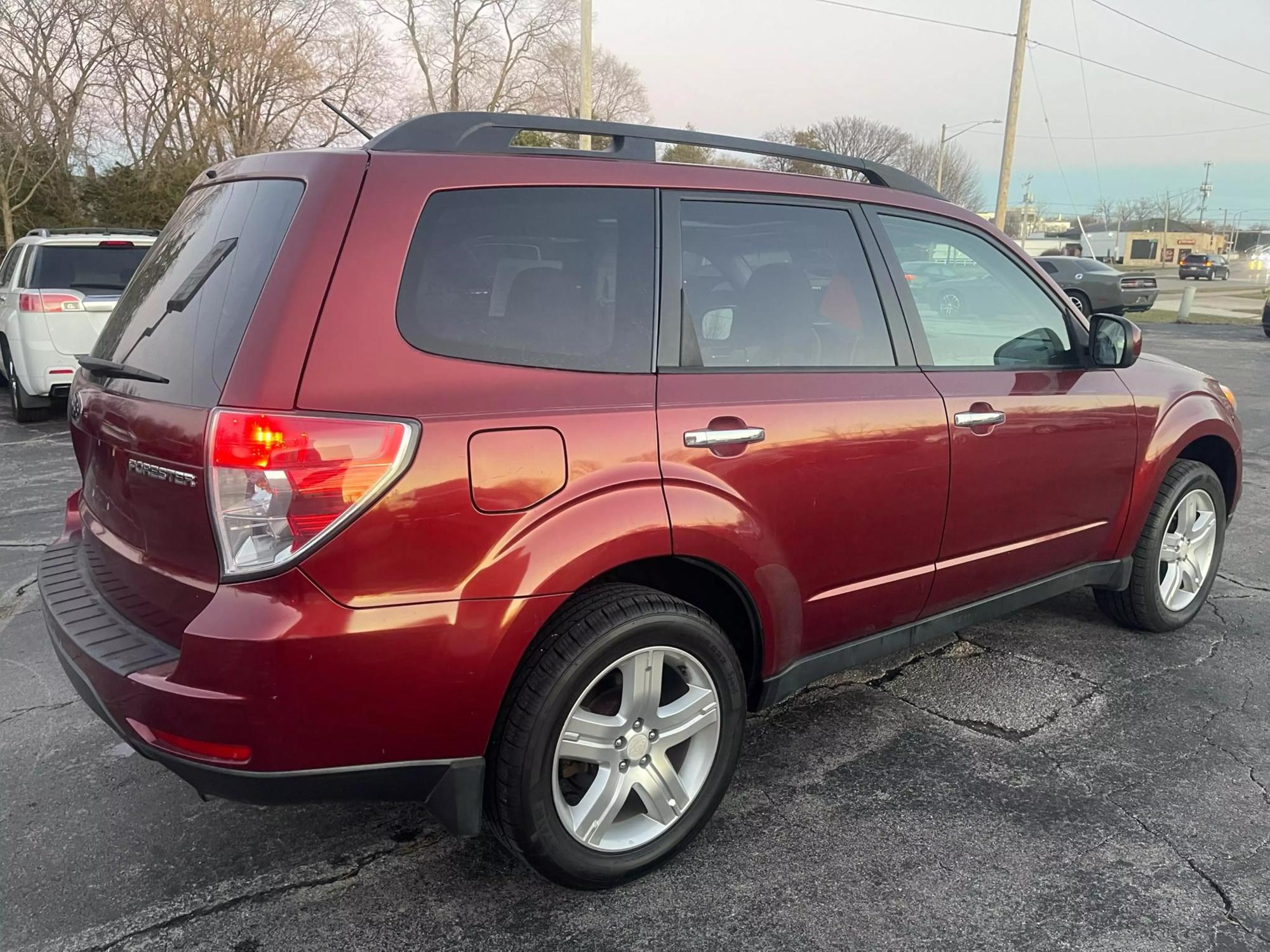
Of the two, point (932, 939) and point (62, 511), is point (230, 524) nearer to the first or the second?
point (932, 939)

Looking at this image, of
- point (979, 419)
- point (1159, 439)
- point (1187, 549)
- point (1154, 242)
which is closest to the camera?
point (979, 419)

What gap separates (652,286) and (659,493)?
57cm

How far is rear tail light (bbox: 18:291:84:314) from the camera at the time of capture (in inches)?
322

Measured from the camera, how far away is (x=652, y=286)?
98.3 inches

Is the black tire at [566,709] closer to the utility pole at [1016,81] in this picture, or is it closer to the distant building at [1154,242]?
the utility pole at [1016,81]

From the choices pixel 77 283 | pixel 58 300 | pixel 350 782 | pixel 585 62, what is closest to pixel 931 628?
pixel 350 782

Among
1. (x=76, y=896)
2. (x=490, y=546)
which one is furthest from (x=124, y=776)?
(x=490, y=546)

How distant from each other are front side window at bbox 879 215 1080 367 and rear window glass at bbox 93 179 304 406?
202 cm

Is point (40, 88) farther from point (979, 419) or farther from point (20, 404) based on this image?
point (979, 419)

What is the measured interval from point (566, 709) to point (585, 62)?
17091 millimetres

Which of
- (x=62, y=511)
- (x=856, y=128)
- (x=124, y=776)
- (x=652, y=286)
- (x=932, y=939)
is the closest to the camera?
(x=932, y=939)

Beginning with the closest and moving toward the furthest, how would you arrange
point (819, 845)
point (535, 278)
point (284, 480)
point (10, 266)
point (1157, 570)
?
point (284, 480) < point (535, 278) < point (819, 845) < point (1157, 570) < point (10, 266)

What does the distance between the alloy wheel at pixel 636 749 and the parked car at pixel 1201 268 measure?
58.4 meters

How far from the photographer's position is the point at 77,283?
8.48m
